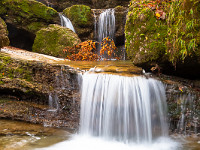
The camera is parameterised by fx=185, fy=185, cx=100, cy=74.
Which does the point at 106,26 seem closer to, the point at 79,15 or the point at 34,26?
the point at 79,15

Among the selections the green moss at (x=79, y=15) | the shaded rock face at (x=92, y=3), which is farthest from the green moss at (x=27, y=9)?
the shaded rock face at (x=92, y=3)

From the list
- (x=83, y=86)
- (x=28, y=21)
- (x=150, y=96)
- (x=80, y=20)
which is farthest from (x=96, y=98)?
(x=80, y=20)

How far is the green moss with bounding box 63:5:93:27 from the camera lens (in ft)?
39.8

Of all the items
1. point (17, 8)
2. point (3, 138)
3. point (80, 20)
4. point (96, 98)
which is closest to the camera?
point (3, 138)

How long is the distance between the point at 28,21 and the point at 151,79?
8868 millimetres

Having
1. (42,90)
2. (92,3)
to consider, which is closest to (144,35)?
(42,90)

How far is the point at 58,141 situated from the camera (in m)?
3.43

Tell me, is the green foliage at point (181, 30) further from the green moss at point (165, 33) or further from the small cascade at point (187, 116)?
the small cascade at point (187, 116)

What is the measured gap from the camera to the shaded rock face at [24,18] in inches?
397

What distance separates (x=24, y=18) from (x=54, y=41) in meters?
2.72

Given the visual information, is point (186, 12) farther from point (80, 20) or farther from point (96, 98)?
point (80, 20)

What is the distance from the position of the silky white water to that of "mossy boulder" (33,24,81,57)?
5.34 m

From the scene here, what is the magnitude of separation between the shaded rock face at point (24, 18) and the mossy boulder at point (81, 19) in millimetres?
1231

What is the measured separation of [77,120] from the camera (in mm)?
4152
